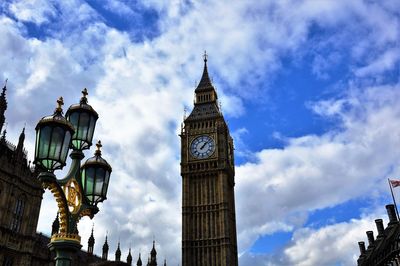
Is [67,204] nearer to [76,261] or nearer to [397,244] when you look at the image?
[397,244]

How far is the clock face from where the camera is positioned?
69000 mm

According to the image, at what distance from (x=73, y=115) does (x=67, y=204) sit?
7.38ft

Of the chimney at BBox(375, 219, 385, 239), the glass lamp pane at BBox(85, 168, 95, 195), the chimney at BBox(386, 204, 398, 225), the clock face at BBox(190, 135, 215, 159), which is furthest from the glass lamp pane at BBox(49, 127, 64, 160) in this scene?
the clock face at BBox(190, 135, 215, 159)

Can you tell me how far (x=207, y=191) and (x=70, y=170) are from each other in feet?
191

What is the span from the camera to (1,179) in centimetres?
3347

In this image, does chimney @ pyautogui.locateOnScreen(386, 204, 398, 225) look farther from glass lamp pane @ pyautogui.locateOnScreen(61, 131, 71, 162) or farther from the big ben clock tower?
glass lamp pane @ pyautogui.locateOnScreen(61, 131, 71, 162)

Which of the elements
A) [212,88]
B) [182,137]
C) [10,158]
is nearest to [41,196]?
[10,158]

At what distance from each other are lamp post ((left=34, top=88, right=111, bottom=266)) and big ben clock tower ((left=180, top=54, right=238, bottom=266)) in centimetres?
5417

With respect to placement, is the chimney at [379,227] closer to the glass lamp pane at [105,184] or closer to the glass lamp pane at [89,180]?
the glass lamp pane at [105,184]

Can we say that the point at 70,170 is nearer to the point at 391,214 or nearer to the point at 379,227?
the point at 391,214

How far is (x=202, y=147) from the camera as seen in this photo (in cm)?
6969

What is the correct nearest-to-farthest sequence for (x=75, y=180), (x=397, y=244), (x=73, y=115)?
(x=75, y=180) < (x=73, y=115) < (x=397, y=244)

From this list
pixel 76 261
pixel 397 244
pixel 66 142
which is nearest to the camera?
pixel 66 142

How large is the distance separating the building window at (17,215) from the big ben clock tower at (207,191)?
32191 millimetres
